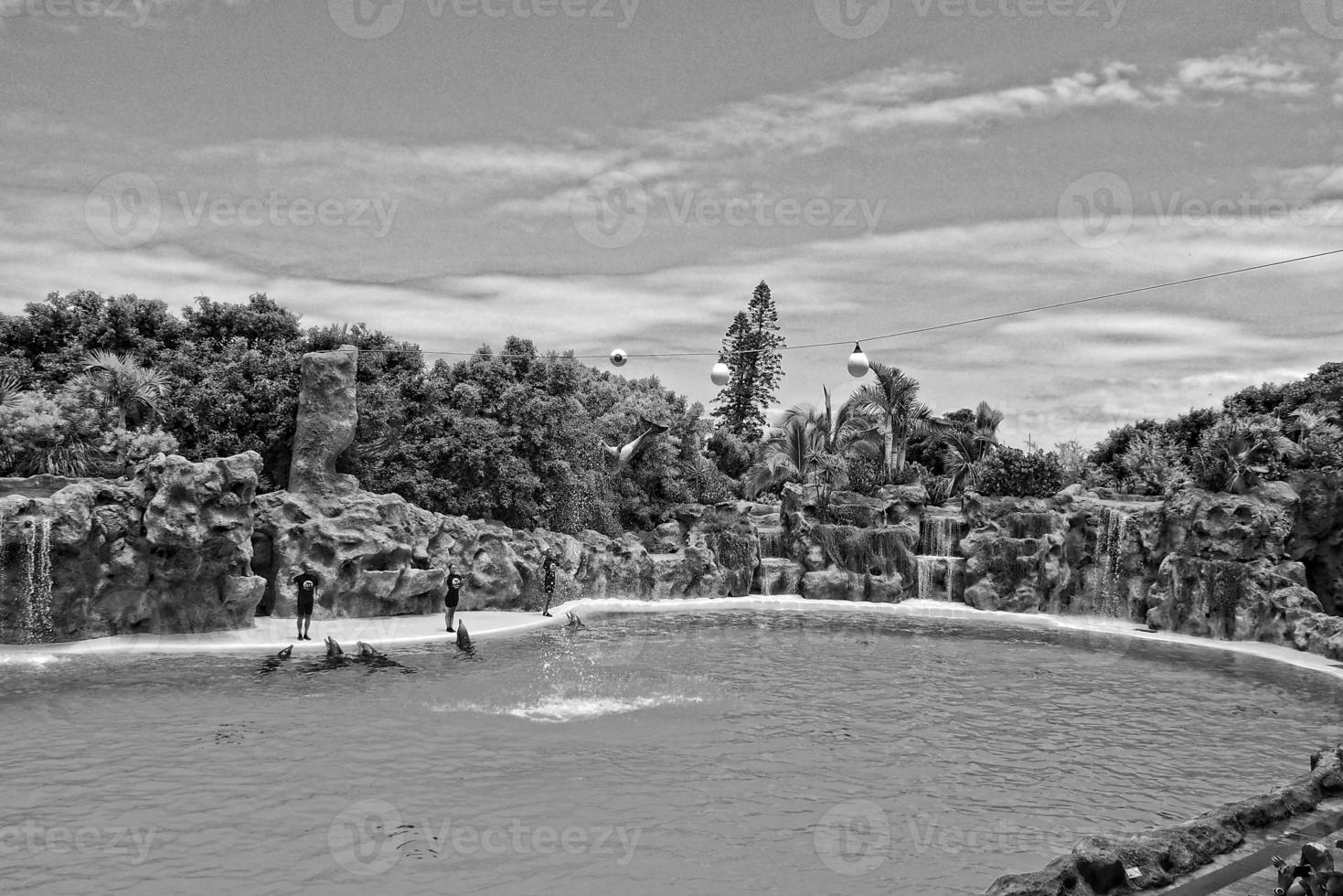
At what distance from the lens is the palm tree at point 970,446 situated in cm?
3822

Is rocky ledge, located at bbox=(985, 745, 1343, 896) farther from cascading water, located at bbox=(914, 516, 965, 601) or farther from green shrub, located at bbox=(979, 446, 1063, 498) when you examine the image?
green shrub, located at bbox=(979, 446, 1063, 498)

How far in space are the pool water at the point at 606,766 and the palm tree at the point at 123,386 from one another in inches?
327

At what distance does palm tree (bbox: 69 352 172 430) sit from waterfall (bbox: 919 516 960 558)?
72.9 feet

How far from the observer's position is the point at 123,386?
2148 centimetres

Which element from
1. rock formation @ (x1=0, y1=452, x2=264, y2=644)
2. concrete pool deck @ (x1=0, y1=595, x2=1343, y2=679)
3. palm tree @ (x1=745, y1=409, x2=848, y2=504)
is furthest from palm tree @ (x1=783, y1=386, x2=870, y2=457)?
rock formation @ (x1=0, y1=452, x2=264, y2=644)

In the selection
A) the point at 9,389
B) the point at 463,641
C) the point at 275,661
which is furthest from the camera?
the point at 9,389

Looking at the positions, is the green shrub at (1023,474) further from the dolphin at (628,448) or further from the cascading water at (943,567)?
the dolphin at (628,448)

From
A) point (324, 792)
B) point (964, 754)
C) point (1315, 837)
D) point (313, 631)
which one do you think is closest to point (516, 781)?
point (324, 792)

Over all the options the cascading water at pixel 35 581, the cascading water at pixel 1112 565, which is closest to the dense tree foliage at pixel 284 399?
the cascading water at pixel 35 581

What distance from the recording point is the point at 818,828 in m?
9.07

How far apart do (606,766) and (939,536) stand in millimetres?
21197

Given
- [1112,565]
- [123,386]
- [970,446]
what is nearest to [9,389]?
[123,386]

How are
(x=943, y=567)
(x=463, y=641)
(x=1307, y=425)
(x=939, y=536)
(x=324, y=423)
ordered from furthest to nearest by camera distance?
(x=939, y=536), (x=1307, y=425), (x=943, y=567), (x=324, y=423), (x=463, y=641)

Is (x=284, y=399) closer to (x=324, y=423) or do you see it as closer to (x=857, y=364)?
(x=324, y=423)
